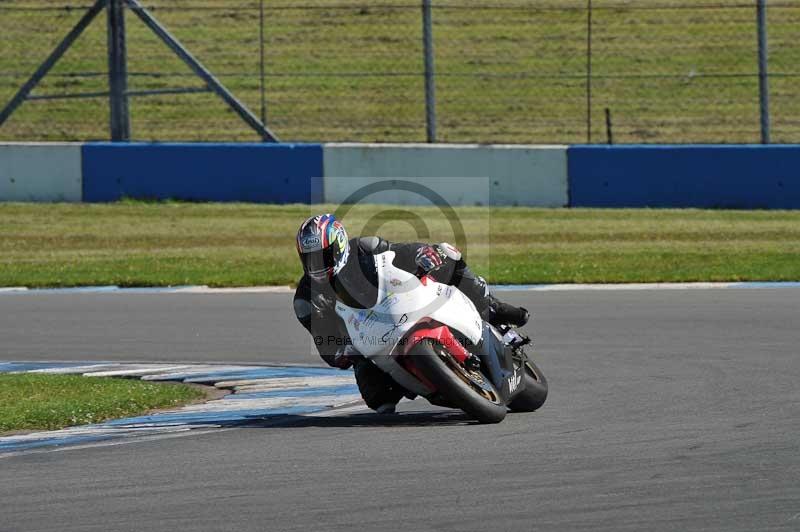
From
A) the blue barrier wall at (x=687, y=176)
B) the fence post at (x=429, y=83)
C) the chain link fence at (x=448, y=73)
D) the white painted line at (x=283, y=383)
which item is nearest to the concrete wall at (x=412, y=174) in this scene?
the blue barrier wall at (x=687, y=176)

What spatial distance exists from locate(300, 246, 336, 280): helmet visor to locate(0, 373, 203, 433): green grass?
1.66m

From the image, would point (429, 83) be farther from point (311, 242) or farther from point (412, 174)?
point (311, 242)

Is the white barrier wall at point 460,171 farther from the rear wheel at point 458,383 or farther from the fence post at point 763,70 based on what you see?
the rear wheel at point 458,383

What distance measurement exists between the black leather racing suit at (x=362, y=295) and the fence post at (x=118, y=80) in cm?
1377

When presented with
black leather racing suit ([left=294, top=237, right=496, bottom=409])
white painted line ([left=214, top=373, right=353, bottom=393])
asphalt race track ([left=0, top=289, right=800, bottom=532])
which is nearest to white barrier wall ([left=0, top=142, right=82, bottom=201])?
asphalt race track ([left=0, top=289, right=800, bottom=532])

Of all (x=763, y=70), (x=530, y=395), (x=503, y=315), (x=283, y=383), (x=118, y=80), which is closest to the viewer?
(x=530, y=395)

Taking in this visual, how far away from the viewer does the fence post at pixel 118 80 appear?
21391 mm

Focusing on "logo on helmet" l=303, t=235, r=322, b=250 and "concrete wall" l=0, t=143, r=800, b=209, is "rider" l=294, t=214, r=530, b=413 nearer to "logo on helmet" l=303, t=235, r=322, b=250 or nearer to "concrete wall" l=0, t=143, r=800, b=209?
"logo on helmet" l=303, t=235, r=322, b=250

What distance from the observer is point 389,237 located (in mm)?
18469

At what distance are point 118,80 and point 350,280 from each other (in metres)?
14.2

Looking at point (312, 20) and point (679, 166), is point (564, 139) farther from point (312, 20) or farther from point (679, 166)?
point (312, 20)

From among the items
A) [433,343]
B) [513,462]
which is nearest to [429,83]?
[433,343]

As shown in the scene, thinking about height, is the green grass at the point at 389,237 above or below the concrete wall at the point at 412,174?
below

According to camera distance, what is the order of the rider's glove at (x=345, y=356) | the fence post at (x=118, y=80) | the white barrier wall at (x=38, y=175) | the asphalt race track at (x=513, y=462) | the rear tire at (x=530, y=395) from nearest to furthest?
1. the asphalt race track at (x=513, y=462)
2. the rider's glove at (x=345, y=356)
3. the rear tire at (x=530, y=395)
4. the white barrier wall at (x=38, y=175)
5. the fence post at (x=118, y=80)
